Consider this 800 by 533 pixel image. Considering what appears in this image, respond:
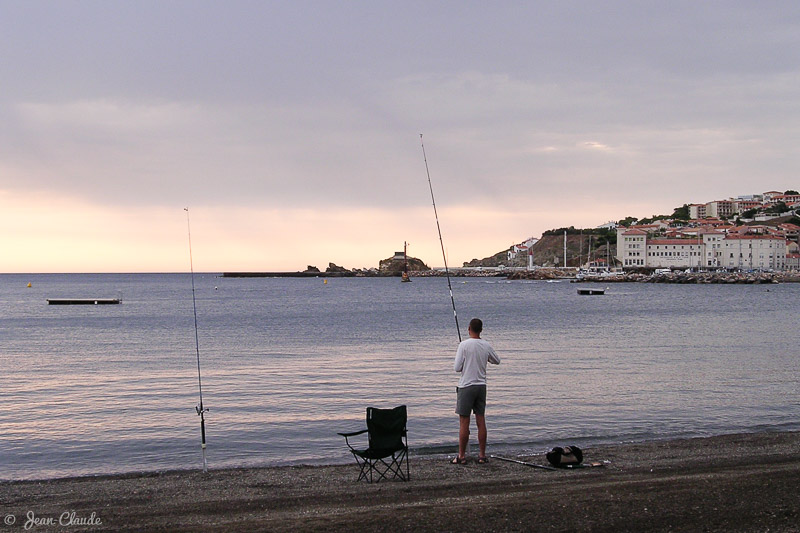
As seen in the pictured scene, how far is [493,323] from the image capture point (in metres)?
51.0

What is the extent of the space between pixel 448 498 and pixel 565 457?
103 inches

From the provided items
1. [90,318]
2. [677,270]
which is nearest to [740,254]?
[677,270]

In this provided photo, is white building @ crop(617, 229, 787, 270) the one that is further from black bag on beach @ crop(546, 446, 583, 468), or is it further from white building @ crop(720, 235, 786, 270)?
black bag on beach @ crop(546, 446, 583, 468)

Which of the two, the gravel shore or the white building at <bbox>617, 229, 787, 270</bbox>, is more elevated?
the white building at <bbox>617, 229, 787, 270</bbox>

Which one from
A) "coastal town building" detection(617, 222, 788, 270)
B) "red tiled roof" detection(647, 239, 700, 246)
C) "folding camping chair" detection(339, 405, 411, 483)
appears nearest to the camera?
"folding camping chair" detection(339, 405, 411, 483)

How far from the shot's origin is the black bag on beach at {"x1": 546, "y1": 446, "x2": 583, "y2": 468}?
1062 centimetres

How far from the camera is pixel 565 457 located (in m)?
10.7

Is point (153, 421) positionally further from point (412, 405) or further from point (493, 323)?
point (493, 323)

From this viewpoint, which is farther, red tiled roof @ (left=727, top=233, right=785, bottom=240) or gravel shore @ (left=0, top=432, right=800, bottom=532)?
red tiled roof @ (left=727, top=233, right=785, bottom=240)

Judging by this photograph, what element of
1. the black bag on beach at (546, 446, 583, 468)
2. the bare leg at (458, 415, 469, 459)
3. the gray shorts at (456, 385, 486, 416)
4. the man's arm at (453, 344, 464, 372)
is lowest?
the black bag on beach at (546, 446, 583, 468)

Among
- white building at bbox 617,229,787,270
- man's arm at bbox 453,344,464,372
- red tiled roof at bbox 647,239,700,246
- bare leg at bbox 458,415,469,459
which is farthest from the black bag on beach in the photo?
red tiled roof at bbox 647,239,700,246

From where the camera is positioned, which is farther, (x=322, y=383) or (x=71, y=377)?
(x=71, y=377)

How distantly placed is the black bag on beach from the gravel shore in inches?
12.8

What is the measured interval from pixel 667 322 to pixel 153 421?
133 ft
